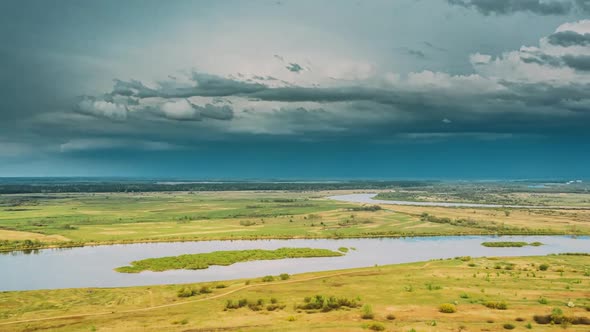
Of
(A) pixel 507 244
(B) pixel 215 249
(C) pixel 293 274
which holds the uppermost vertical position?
(C) pixel 293 274

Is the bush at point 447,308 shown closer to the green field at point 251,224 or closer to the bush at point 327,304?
the bush at point 327,304

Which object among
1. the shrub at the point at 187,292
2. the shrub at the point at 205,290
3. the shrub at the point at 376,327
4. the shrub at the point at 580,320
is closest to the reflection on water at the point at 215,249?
Result: the shrub at the point at 187,292

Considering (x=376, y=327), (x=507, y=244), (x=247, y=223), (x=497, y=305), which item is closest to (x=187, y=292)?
(x=376, y=327)

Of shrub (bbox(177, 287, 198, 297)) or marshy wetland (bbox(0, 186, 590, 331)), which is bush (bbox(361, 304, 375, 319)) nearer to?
marshy wetland (bbox(0, 186, 590, 331))

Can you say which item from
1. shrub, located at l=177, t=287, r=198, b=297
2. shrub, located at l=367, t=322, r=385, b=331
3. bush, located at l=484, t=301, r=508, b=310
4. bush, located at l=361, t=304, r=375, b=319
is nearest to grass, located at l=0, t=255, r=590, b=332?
bush, located at l=361, t=304, r=375, b=319

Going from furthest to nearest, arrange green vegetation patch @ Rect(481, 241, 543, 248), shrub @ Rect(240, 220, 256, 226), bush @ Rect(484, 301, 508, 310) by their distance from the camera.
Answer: shrub @ Rect(240, 220, 256, 226) < green vegetation patch @ Rect(481, 241, 543, 248) < bush @ Rect(484, 301, 508, 310)

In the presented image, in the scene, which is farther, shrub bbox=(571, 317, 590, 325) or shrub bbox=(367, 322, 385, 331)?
shrub bbox=(571, 317, 590, 325)

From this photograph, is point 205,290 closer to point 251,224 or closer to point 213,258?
point 213,258

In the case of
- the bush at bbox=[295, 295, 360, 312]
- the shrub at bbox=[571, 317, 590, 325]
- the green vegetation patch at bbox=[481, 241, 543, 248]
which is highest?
the shrub at bbox=[571, 317, 590, 325]
